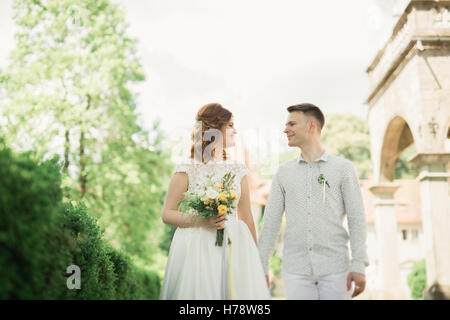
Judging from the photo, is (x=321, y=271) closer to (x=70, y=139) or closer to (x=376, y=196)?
(x=376, y=196)

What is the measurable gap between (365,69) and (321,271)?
12528mm

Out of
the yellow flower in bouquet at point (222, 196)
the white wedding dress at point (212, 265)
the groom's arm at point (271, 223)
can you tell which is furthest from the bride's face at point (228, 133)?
the yellow flower in bouquet at point (222, 196)

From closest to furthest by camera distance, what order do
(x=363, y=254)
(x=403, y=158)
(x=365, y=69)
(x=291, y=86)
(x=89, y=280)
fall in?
(x=363, y=254) < (x=89, y=280) < (x=365, y=69) < (x=403, y=158) < (x=291, y=86)

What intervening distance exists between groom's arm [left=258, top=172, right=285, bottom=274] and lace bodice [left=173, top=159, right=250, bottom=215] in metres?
0.32

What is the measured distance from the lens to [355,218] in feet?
12.2

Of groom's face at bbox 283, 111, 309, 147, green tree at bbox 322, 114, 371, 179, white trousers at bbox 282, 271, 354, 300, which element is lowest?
white trousers at bbox 282, 271, 354, 300

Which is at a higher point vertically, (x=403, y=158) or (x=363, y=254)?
(x=403, y=158)

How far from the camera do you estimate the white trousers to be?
3668 millimetres

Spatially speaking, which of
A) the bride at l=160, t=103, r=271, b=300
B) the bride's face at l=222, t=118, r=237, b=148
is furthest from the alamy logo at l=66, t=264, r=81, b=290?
the bride's face at l=222, t=118, r=237, b=148

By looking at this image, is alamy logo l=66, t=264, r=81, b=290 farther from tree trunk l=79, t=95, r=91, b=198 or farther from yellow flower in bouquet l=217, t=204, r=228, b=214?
tree trunk l=79, t=95, r=91, b=198

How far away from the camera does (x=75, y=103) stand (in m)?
17.1

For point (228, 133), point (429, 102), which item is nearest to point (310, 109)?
point (228, 133)

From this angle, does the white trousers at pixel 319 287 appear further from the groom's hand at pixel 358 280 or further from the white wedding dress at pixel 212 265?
the white wedding dress at pixel 212 265
